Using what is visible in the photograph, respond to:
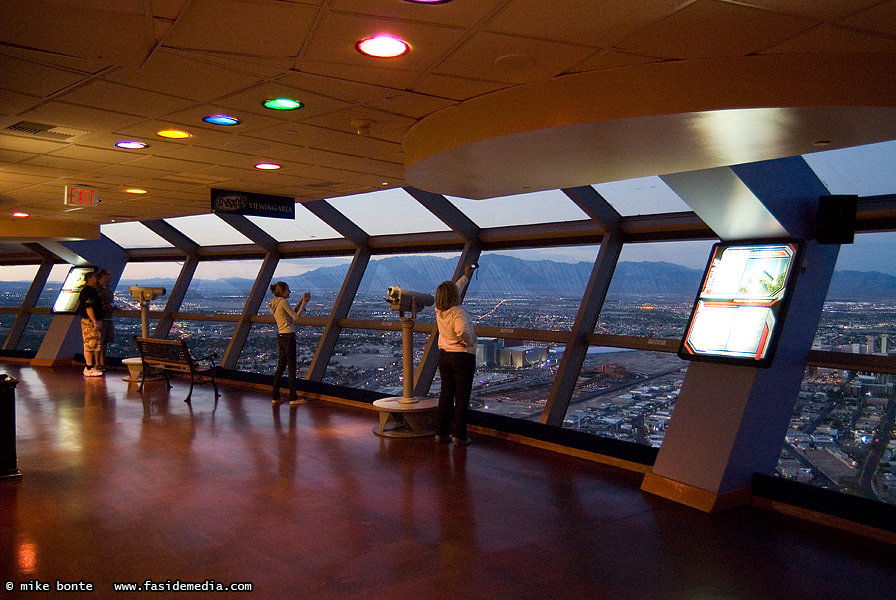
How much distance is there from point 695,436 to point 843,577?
1.58m

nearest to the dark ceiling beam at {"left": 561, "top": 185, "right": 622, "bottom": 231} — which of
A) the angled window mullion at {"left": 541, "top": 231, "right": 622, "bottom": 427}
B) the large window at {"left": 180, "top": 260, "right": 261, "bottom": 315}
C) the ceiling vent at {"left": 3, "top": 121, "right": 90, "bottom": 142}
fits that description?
the angled window mullion at {"left": 541, "top": 231, "right": 622, "bottom": 427}

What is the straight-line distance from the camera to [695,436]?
5355 mm

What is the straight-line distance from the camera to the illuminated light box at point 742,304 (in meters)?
5.15

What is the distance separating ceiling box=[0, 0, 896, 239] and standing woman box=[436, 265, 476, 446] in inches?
61.4

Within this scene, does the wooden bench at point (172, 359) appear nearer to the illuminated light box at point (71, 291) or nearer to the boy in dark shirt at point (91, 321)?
the boy in dark shirt at point (91, 321)

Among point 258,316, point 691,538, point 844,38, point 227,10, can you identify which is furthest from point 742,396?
point 258,316

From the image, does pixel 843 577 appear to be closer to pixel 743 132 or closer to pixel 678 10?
pixel 743 132

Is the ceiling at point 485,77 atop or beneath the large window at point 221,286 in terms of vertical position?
atop

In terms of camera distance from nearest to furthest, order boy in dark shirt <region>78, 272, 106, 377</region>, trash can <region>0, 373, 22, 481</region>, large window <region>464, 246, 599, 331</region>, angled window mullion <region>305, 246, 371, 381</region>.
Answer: trash can <region>0, 373, 22, 481</region>
large window <region>464, 246, 599, 331</region>
angled window mullion <region>305, 246, 371, 381</region>
boy in dark shirt <region>78, 272, 106, 377</region>

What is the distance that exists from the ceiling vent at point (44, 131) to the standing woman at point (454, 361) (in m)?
3.65

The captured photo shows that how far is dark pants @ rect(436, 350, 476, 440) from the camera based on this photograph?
6.88 m

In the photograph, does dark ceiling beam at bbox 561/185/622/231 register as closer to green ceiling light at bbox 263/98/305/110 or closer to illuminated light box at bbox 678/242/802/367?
illuminated light box at bbox 678/242/802/367

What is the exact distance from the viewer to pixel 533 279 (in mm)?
8516

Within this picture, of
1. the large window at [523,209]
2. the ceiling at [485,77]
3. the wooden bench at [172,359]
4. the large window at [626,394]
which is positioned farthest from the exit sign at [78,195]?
the large window at [626,394]
